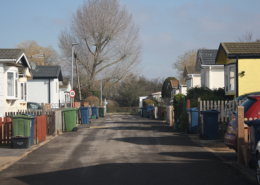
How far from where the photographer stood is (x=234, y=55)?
1814cm

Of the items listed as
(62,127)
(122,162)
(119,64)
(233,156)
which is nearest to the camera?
(122,162)

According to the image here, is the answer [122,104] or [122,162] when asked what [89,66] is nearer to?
[122,104]

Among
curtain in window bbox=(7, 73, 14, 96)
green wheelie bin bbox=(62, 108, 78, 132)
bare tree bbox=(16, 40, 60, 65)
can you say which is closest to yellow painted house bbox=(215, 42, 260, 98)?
green wheelie bin bbox=(62, 108, 78, 132)

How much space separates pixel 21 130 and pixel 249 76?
13.0m

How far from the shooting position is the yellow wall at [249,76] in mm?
17828

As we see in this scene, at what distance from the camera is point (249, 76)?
1788cm

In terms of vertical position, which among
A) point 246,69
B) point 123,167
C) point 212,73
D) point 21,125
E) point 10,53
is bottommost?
point 123,167

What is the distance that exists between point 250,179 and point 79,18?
42.7 m

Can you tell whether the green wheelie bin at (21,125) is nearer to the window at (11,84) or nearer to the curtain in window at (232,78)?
the window at (11,84)

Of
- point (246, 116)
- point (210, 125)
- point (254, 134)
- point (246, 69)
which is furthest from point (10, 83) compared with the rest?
point (254, 134)

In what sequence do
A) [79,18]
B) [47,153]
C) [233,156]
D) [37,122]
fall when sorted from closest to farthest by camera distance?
1. [233,156]
2. [47,153]
3. [37,122]
4. [79,18]

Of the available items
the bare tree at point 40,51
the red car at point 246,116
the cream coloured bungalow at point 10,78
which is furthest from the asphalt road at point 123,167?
the bare tree at point 40,51

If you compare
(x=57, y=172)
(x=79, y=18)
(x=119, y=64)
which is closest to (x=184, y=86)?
(x=119, y=64)

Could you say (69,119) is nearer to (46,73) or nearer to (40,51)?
(46,73)
